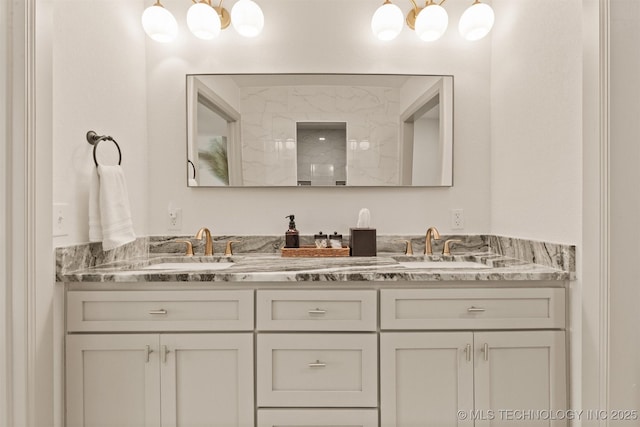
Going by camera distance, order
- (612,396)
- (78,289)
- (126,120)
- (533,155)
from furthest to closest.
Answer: (126,120)
(533,155)
(78,289)
(612,396)

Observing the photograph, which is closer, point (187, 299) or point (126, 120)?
point (187, 299)

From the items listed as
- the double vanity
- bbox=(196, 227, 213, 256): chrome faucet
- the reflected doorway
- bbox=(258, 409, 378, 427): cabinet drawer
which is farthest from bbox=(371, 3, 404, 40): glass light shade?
bbox=(258, 409, 378, 427): cabinet drawer

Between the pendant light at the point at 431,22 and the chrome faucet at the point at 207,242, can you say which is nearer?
the pendant light at the point at 431,22

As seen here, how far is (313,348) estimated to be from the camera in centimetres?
134

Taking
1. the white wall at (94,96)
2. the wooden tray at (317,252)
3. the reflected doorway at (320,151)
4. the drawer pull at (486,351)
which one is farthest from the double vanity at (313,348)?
the reflected doorway at (320,151)

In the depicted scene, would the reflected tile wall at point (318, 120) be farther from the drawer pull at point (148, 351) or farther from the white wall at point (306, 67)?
the drawer pull at point (148, 351)

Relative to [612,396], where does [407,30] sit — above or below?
above

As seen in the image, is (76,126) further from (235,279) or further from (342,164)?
(342,164)

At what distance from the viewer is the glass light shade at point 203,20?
1.78 metres

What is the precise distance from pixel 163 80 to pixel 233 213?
31.4 inches

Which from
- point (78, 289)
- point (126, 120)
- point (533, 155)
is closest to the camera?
point (78, 289)

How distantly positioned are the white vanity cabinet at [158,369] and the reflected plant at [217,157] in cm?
81

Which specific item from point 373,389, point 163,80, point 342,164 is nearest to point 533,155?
point 342,164

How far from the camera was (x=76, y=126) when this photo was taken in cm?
144
